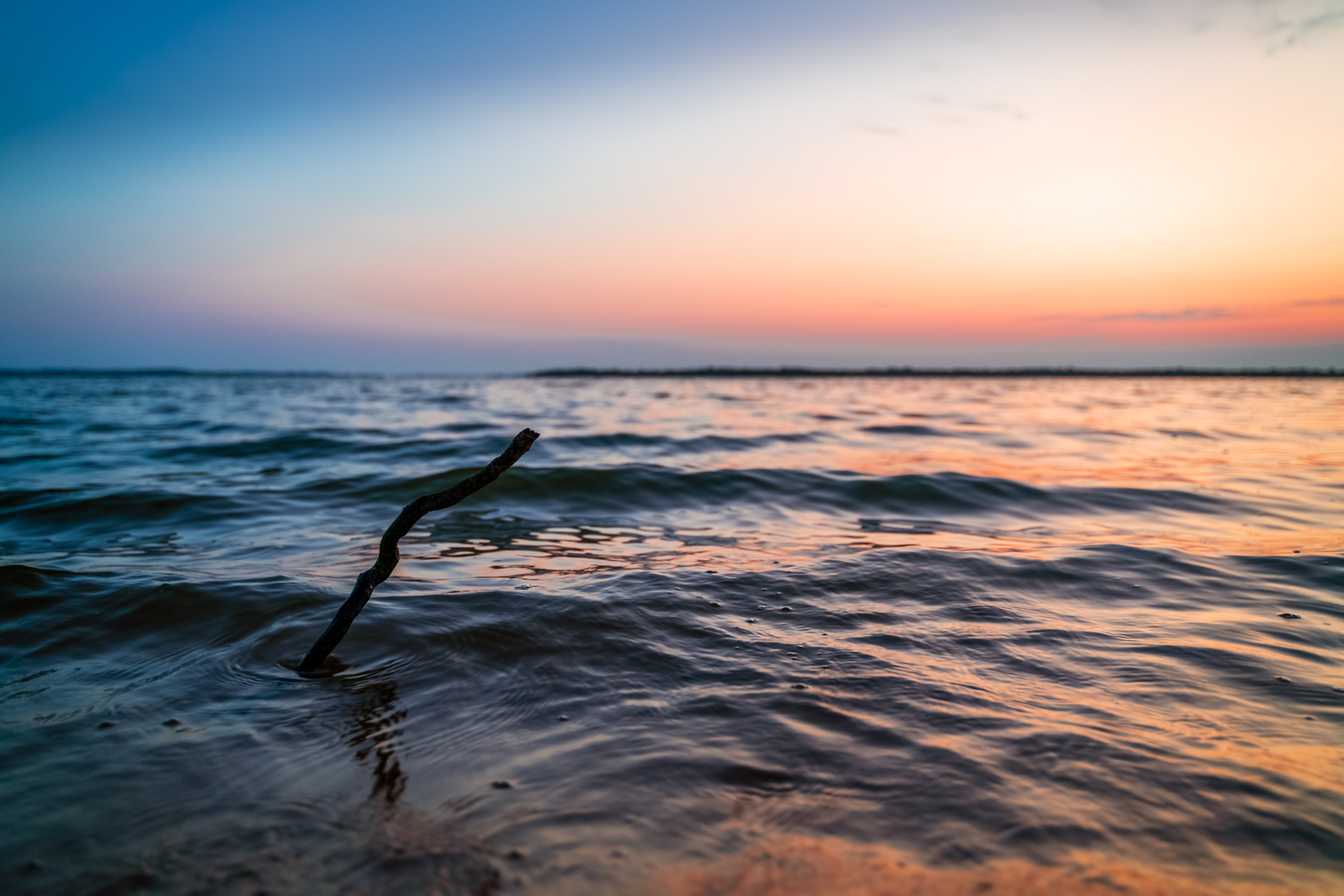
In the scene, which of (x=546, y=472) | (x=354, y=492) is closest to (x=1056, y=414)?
(x=546, y=472)

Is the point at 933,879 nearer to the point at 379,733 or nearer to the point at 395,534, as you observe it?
the point at 379,733

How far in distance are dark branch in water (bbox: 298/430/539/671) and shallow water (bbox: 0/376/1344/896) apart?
22 cm

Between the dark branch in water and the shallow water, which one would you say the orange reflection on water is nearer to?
the shallow water

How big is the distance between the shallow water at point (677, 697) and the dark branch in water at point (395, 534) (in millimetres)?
220

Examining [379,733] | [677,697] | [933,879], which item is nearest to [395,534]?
[379,733]

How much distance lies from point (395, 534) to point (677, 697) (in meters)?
1.63

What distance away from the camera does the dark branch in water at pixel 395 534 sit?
3037 millimetres

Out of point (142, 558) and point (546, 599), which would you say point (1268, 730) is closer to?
point (546, 599)

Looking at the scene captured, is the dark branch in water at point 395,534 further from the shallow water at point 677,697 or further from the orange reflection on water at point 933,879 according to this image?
the orange reflection on water at point 933,879

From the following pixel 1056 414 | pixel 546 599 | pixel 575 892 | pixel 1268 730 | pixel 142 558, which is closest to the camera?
pixel 575 892

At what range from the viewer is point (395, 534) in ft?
11.2

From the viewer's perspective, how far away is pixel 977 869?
2209 mm

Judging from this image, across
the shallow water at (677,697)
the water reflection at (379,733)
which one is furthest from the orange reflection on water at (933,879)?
the water reflection at (379,733)

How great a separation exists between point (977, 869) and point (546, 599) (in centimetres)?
334
